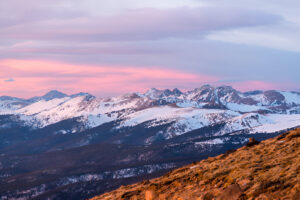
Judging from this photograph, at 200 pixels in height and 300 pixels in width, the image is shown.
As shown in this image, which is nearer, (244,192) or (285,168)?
(244,192)

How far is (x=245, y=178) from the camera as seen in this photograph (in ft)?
102

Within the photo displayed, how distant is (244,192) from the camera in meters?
27.9

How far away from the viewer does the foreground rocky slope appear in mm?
27500

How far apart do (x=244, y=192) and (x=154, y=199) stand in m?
10.0

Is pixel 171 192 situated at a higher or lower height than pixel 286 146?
lower

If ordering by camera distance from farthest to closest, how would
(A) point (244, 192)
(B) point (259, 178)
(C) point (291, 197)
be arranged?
(B) point (259, 178) < (A) point (244, 192) < (C) point (291, 197)

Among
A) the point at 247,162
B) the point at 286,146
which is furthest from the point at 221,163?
the point at 286,146

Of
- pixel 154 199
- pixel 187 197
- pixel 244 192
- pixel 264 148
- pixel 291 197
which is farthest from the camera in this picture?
pixel 264 148

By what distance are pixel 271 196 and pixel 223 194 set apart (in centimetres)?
348

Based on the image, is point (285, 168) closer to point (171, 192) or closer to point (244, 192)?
point (244, 192)

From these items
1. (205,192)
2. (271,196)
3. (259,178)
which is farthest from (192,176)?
(271,196)

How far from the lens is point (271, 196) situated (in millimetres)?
26109

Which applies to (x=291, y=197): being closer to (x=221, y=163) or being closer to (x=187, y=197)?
(x=187, y=197)

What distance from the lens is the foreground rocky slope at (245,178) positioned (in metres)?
27.5
